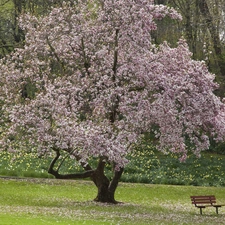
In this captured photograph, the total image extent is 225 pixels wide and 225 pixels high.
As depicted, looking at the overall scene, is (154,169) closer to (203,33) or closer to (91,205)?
(203,33)

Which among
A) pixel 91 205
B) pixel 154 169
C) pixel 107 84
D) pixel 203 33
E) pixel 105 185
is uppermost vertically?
pixel 203 33

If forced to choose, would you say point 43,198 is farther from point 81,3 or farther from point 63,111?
point 81,3

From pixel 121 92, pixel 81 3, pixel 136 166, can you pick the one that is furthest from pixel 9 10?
pixel 121 92

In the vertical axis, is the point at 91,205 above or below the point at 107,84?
below

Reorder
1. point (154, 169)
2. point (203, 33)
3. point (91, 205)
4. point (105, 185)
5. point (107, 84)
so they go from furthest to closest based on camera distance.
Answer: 1. point (203, 33)
2. point (154, 169)
3. point (105, 185)
4. point (91, 205)
5. point (107, 84)

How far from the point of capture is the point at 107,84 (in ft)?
63.0

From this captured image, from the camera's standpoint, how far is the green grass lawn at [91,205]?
53.4 ft

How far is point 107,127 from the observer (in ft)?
58.3

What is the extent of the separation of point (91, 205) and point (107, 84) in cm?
454

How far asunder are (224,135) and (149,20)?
202 inches

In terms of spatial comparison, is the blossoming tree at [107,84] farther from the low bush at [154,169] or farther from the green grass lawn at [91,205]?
the low bush at [154,169]

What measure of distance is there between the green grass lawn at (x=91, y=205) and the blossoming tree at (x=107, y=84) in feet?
5.24

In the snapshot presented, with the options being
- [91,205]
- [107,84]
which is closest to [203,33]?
[107,84]

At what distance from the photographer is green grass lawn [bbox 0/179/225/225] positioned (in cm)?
1628
